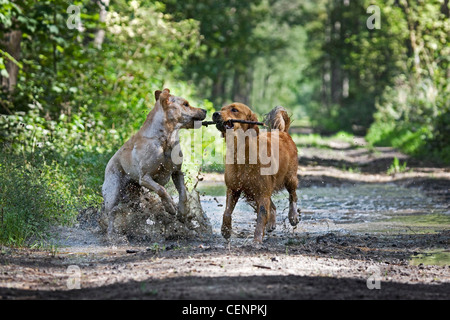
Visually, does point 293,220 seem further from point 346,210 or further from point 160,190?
point 346,210

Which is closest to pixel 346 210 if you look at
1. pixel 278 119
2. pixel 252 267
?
pixel 278 119

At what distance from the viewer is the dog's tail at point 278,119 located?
9.74m

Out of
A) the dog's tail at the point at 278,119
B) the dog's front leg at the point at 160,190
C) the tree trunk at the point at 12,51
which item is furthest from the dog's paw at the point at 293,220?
the tree trunk at the point at 12,51

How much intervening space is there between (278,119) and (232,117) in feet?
7.47

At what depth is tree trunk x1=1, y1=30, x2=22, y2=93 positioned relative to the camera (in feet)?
47.4

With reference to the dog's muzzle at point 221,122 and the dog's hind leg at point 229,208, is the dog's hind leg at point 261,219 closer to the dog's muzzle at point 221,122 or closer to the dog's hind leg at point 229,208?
the dog's hind leg at point 229,208

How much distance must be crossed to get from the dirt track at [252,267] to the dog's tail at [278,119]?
159 centimetres

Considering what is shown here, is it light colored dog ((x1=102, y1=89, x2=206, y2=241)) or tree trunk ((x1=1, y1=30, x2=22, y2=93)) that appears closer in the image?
light colored dog ((x1=102, y1=89, x2=206, y2=241))

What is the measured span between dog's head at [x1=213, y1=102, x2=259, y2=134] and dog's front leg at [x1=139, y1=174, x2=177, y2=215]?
144cm

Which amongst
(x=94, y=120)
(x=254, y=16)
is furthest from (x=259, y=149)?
(x=254, y=16)

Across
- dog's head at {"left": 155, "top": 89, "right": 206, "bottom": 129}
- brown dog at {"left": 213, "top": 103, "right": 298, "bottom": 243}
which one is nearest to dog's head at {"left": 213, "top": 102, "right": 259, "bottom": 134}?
brown dog at {"left": 213, "top": 103, "right": 298, "bottom": 243}

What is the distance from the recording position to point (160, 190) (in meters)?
8.55

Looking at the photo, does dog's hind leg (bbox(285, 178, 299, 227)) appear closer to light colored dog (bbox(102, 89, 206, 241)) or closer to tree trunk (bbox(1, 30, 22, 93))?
light colored dog (bbox(102, 89, 206, 241))

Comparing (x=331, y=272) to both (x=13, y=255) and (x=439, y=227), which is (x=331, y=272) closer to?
(x=13, y=255)
